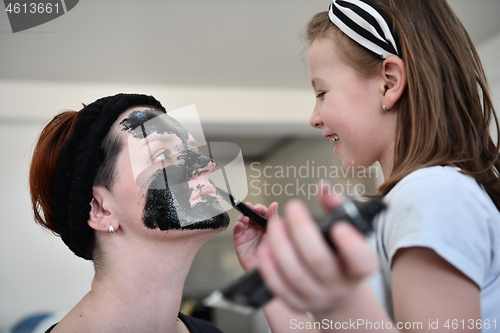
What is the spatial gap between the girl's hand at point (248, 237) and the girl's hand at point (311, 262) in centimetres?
41

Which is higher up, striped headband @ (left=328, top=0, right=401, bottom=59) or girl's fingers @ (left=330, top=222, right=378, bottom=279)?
striped headband @ (left=328, top=0, right=401, bottom=59)

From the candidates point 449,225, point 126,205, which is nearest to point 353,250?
point 449,225

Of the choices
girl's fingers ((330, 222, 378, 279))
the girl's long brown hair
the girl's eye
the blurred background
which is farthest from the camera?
the blurred background

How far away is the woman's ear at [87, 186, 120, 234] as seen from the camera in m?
0.60

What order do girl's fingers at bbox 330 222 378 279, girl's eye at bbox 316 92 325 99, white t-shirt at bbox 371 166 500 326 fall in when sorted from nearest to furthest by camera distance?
girl's fingers at bbox 330 222 378 279 < white t-shirt at bbox 371 166 500 326 < girl's eye at bbox 316 92 325 99

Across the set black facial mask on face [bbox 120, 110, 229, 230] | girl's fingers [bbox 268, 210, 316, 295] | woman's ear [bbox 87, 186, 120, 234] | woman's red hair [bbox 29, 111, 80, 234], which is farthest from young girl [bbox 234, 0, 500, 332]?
woman's red hair [bbox 29, 111, 80, 234]

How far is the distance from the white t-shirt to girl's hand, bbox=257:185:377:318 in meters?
0.13

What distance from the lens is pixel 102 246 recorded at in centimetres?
61

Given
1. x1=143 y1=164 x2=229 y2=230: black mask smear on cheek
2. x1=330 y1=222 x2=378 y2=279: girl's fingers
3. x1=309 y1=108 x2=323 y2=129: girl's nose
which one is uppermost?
x1=330 y1=222 x2=378 y2=279: girl's fingers

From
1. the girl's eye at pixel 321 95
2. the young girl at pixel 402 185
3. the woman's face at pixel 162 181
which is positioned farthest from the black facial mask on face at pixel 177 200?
the girl's eye at pixel 321 95

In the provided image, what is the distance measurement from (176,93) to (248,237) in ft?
1.12

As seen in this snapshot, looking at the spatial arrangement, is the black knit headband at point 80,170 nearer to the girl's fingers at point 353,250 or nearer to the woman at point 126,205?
the woman at point 126,205

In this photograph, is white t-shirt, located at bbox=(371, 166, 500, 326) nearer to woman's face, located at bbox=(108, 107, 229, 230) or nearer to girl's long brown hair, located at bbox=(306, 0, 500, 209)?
girl's long brown hair, located at bbox=(306, 0, 500, 209)

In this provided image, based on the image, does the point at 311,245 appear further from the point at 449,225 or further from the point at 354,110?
the point at 354,110
